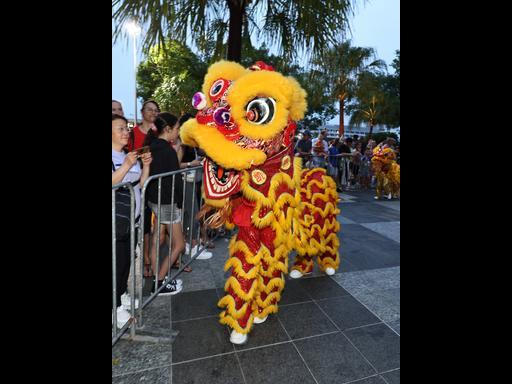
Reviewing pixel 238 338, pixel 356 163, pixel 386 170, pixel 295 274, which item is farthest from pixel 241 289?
pixel 356 163

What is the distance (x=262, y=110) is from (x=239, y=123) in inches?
7.1

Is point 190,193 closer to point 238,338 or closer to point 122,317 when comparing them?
point 122,317

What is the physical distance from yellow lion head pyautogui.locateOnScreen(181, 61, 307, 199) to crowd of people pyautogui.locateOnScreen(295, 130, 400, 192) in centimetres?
683

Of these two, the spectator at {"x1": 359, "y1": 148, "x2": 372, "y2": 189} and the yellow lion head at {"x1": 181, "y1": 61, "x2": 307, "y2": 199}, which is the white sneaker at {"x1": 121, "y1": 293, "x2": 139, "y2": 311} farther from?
the spectator at {"x1": 359, "y1": 148, "x2": 372, "y2": 189}

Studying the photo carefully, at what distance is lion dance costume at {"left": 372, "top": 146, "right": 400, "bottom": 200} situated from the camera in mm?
8104

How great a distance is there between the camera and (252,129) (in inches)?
82.8

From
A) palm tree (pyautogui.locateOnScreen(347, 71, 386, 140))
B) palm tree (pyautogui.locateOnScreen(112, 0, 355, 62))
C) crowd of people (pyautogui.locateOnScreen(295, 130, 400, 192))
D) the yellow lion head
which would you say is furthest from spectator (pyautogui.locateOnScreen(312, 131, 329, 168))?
palm tree (pyautogui.locateOnScreen(347, 71, 386, 140))

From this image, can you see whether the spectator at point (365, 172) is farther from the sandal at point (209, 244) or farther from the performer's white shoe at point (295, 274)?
the performer's white shoe at point (295, 274)

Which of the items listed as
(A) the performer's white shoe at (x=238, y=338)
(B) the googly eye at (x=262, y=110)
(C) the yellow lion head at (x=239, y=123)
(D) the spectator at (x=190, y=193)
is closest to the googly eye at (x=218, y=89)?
(C) the yellow lion head at (x=239, y=123)

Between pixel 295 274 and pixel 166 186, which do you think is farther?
pixel 295 274

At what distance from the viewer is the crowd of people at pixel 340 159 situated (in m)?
9.37

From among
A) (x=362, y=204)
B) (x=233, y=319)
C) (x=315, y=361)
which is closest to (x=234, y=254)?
(x=233, y=319)

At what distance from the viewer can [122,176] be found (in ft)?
7.43
